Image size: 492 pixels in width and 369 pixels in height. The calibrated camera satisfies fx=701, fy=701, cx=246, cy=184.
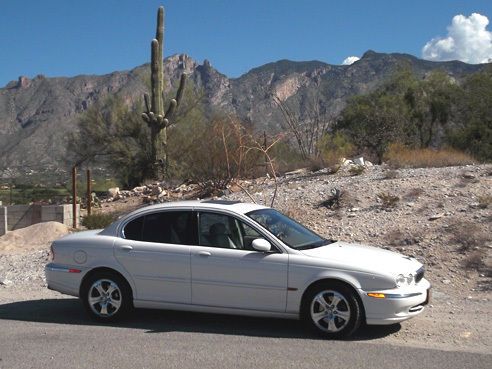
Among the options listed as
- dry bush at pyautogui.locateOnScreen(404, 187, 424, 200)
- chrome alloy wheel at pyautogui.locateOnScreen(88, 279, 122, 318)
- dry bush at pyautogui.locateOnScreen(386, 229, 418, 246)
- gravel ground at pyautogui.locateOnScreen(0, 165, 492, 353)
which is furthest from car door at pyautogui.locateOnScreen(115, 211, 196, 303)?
dry bush at pyautogui.locateOnScreen(404, 187, 424, 200)

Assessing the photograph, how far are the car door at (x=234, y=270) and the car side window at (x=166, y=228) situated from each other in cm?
17

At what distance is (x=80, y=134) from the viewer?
34.4 meters

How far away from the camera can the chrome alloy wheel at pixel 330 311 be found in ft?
25.1

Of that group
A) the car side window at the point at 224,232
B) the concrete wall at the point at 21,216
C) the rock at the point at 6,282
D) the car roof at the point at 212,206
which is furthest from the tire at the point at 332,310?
the concrete wall at the point at 21,216

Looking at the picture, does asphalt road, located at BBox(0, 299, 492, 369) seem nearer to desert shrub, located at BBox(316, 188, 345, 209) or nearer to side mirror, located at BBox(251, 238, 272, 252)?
side mirror, located at BBox(251, 238, 272, 252)

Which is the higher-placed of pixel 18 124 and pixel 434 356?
pixel 18 124

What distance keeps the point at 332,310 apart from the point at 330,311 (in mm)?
25

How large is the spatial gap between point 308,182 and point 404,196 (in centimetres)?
418

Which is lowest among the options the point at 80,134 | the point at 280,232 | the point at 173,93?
the point at 280,232

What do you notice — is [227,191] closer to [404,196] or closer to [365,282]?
[404,196]

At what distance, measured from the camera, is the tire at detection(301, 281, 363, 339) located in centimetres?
761

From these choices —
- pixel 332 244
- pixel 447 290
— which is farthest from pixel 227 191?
pixel 332 244

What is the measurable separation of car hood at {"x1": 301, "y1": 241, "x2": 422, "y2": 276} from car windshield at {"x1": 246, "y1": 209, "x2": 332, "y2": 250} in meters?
0.21

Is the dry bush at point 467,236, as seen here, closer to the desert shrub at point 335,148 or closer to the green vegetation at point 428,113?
the desert shrub at point 335,148
